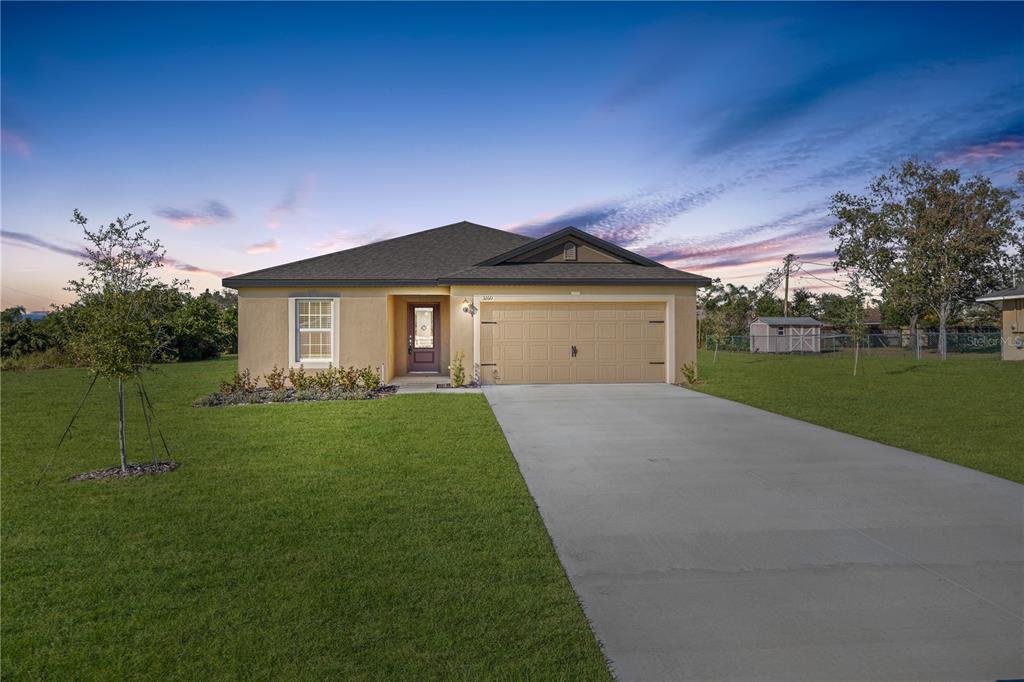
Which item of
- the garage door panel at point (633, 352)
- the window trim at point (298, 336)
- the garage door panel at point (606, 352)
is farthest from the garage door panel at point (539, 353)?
the window trim at point (298, 336)

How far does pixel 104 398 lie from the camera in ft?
46.6

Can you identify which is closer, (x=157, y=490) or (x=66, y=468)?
(x=157, y=490)

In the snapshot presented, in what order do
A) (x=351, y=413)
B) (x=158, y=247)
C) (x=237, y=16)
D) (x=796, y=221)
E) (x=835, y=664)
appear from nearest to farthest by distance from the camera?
(x=835, y=664)
(x=351, y=413)
(x=237, y=16)
(x=158, y=247)
(x=796, y=221)

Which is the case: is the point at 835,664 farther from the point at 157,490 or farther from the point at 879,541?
the point at 157,490

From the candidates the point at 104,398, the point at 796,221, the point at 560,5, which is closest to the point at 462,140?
the point at 560,5

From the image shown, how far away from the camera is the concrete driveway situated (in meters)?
3.04

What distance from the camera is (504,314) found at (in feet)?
53.1

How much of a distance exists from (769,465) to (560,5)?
1135 cm

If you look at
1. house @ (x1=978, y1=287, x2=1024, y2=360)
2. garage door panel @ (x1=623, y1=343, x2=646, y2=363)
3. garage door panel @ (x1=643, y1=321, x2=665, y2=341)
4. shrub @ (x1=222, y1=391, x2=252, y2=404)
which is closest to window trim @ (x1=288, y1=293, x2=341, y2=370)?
shrub @ (x1=222, y1=391, x2=252, y2=404)

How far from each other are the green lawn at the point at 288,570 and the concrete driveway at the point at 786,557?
0.44 metres

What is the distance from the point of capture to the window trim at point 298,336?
1570 centimetres

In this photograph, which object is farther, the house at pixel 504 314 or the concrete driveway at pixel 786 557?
the house at pixel 504 314

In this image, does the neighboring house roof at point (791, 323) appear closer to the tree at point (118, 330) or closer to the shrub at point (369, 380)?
the shrub at point (369, 380)

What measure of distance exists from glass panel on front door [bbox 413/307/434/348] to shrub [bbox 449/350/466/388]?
382 cm
